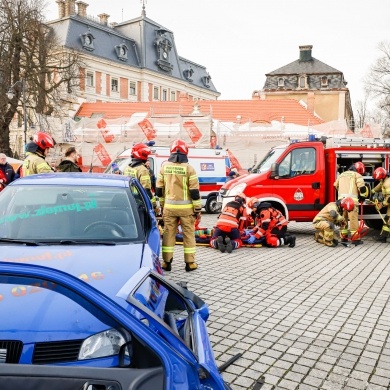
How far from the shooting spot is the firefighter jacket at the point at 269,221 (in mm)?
9414

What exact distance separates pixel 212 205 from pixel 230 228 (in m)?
6.23

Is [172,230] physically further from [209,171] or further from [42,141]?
[209,171]

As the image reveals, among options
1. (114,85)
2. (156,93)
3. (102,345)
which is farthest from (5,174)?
(156,93)

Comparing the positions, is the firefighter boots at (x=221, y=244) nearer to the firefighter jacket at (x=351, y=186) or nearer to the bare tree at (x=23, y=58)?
the firefighter jacket at (x=351, y=186)

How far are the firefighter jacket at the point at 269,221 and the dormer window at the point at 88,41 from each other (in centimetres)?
4887

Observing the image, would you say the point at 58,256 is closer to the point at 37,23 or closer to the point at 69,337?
the point at 69,337

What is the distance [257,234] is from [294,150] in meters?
2.89

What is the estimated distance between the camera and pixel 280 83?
61.2m

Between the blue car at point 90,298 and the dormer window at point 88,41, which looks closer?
the blue car at point 90,298

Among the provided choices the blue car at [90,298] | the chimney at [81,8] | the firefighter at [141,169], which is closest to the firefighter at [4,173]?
the firefighter at [141,169]

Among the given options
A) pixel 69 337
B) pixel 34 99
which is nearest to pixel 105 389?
pixel 69 337

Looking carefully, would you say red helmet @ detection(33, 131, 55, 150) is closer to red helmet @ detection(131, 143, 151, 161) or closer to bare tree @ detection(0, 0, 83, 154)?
red helmet @ detection(131, 143, 151, 161)

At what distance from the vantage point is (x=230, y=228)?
29.3 feet

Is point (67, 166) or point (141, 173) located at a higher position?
point (67, 166)
